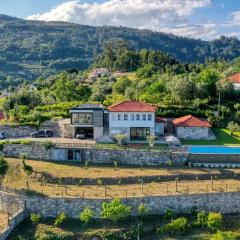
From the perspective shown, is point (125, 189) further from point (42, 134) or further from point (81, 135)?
point (42, 134)

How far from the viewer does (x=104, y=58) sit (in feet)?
420

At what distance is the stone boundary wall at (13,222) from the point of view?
3528cm

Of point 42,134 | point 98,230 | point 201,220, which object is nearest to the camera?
point 98,230

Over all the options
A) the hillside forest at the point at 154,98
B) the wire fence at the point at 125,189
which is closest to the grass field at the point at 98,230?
the wire fence at the point at 125,189

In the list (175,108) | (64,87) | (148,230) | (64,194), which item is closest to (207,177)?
(148,230)

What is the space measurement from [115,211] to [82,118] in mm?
17451

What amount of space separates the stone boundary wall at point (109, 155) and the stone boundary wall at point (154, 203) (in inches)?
278

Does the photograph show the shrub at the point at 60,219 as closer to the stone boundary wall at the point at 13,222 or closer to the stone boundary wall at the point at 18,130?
the stone boundary wall at the point at 13,222

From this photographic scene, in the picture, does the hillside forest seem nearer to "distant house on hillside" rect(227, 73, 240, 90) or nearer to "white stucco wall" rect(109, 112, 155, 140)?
"distant house on hillside" rect(227, 73, 240, 90)

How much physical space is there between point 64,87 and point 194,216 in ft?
118

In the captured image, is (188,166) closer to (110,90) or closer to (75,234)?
(75,234)

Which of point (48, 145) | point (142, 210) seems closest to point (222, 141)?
point (142, 210)

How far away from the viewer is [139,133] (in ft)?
168

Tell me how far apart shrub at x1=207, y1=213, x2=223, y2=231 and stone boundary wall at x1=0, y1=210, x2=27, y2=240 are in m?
14.2
